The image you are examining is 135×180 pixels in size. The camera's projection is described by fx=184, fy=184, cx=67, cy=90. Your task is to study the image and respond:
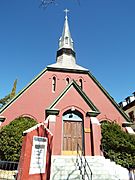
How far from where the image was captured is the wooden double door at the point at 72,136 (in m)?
14.6

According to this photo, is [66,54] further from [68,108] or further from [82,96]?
[68,108]

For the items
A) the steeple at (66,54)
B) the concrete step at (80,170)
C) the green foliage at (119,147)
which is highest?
the steeple at (66,54)

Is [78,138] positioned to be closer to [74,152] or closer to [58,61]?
[74,152]

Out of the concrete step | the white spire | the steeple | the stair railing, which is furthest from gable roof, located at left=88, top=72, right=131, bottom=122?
the white spire

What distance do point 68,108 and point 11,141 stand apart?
209 inches

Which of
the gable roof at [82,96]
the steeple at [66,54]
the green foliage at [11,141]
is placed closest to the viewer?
the green foliage at [11,141]

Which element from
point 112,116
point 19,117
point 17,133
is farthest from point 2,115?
point 112,116

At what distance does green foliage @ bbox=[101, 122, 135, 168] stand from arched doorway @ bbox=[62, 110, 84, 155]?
1971mm

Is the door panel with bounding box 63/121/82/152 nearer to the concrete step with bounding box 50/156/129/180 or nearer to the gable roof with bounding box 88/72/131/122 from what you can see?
the concrete step with bounding box 50/156/129/180

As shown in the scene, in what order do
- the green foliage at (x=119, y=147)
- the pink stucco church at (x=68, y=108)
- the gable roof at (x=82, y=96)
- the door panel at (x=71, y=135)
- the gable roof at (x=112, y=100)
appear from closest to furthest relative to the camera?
the green foliage at (x=119, y=147) → the pink stucco church at (x=68, y=108) → the door panel at (x=71, y=135) → the gable roof at (x=82, y=96) → the gable roof at (x=112, y=100)

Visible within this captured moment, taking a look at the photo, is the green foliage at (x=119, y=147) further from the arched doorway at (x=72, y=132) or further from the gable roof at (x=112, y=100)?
the gable roof at (x=112, y=100)

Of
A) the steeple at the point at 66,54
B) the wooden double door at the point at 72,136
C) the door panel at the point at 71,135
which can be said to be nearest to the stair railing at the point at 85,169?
the wooden double door at the point at 72,136

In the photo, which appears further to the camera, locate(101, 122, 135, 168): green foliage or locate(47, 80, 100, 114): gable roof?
locate(47, 80, 100, 114): gable roof

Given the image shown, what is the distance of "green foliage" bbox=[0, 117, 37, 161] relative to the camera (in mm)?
12781
